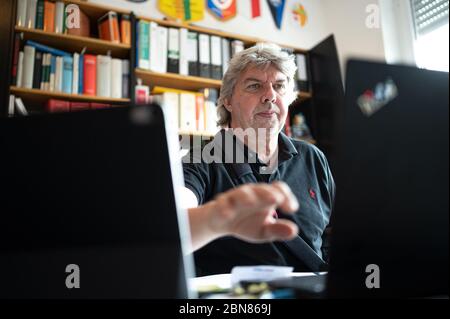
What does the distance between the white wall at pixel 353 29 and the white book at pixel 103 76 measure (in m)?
1.55

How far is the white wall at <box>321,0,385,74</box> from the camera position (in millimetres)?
2496

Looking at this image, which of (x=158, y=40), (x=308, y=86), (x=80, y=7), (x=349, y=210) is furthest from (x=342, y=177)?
(x=308, y=86)

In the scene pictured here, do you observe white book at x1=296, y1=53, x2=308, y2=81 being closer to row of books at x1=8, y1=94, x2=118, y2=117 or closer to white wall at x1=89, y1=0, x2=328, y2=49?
white wall at x1=89, y1=0, x2=328, y2=49

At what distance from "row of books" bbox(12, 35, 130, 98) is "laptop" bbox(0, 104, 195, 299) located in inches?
67.6

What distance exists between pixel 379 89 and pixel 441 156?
11 centimetres

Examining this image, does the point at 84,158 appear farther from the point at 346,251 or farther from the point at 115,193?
the point at 346,251

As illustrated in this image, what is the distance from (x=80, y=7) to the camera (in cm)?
214

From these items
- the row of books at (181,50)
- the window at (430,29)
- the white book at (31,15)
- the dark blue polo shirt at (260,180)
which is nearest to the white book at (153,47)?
the row of books at (181,50)

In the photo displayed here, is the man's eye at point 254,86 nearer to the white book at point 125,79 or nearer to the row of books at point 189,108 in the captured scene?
the row of books at point 189,108

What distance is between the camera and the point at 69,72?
2055 mm

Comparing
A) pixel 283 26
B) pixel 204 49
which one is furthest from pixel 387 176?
pixel 283 26

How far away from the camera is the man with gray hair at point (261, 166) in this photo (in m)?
0.99

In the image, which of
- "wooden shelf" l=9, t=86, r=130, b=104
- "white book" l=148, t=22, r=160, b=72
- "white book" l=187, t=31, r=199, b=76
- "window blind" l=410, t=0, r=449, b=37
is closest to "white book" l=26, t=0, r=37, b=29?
"wooden shelf" l=9, t=86, r=130, b=104

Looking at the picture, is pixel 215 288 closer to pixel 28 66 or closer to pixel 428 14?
pixel 28 66
